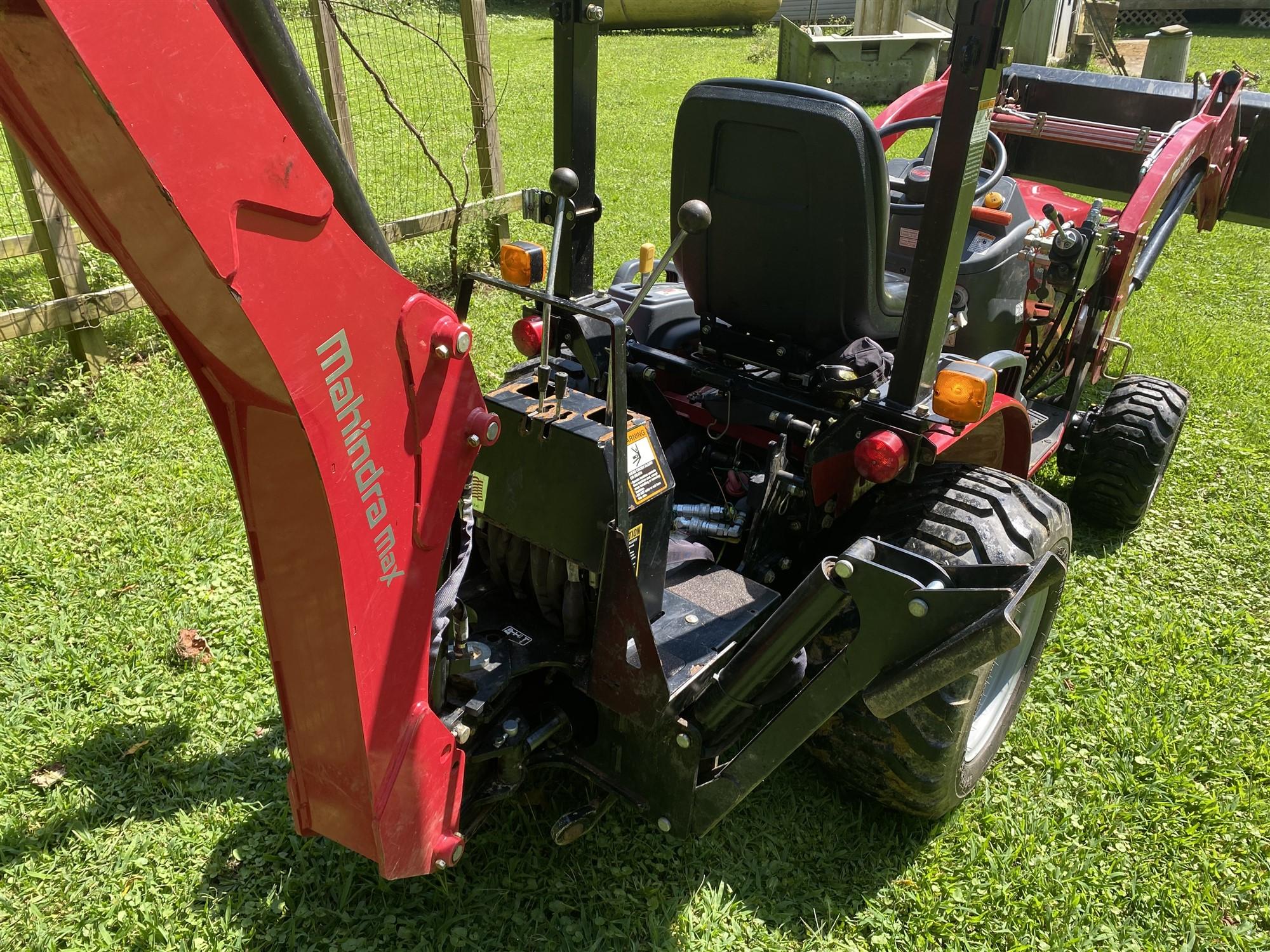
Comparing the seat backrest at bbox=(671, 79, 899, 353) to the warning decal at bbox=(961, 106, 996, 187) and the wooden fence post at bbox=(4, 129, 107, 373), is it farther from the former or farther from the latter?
the wooden fence post at bbox=(4, 129, 107, 373)

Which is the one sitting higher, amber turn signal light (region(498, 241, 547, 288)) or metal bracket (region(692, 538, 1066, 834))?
amber turn signal light (region(498, 241, 547, 288))

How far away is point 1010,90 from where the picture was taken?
16.9 ft

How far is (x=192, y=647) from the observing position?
3297mm

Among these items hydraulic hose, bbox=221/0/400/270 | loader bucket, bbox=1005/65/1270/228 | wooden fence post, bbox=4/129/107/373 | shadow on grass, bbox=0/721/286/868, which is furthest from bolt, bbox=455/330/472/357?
loader bucket, bbox=1005/65/1270/228

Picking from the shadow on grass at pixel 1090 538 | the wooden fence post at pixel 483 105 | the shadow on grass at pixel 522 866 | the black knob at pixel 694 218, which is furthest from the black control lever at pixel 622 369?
the wooden fence post at pixel 483 105

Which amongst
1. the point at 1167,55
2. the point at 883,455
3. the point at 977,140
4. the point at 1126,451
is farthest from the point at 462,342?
the point at 1167,55

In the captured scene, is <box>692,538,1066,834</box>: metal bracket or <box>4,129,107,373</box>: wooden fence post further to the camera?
<box>4,129,107,373</box>: wooden fence post

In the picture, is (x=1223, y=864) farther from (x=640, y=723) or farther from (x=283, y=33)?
(x=283, y=33)

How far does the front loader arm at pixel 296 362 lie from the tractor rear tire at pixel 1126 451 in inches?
122

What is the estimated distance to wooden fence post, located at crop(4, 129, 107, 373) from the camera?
182 inches

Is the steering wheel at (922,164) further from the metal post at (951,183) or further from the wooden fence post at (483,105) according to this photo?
the wooden fence post at (483,105)

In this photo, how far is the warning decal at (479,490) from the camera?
2.41 metres

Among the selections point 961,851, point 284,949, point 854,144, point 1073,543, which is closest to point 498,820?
point 284,949

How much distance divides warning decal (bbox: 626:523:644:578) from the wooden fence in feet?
6.76
